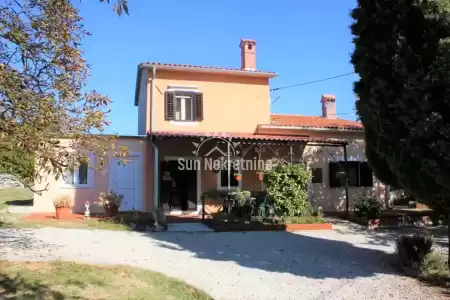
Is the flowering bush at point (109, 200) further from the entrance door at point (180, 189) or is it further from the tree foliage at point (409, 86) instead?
the tree foliage at point (409, 86)

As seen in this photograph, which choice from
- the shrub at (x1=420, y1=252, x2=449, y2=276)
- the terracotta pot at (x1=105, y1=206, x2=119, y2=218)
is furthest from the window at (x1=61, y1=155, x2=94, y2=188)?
the shrub at (x1=420, y1=252, x2=449, y2=276)

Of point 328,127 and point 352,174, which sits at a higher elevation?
point 328,127

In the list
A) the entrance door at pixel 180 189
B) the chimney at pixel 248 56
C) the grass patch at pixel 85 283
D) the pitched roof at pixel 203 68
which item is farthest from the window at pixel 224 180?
the grass patch at pixel 85 283

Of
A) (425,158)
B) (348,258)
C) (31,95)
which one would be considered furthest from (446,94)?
(31,95)

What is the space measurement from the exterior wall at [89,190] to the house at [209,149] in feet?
0.12

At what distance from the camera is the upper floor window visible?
17.7 m

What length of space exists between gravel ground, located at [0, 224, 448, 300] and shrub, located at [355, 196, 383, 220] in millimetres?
2292

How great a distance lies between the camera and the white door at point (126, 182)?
16.7 meters

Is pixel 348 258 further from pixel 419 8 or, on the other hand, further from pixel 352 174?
pixel 352 174

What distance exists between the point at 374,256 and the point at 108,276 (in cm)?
580

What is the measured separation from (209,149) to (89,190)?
4714mm

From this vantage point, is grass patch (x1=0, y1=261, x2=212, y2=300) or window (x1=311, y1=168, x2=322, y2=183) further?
window (x1=311, y1=168, x2=322, y2=183)

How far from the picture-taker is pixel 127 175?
55.4ft

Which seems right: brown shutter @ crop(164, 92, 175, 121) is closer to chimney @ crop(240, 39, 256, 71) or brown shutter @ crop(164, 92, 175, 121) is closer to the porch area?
the porch area
